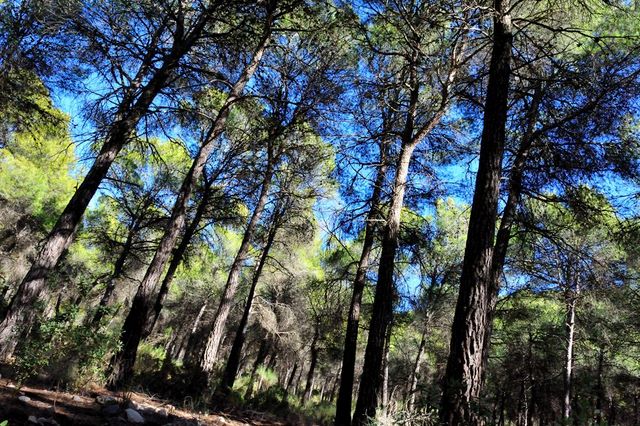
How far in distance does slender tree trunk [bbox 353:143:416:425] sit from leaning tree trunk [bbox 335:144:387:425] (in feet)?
1.52

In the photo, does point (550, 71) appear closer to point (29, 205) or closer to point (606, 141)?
point (606, 141)

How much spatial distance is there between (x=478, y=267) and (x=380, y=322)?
275 centimetres

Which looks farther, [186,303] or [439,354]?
[186,303]

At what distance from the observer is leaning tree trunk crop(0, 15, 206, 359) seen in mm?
5617

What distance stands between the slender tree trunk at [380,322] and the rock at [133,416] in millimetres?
3120

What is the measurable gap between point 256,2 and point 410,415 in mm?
7091

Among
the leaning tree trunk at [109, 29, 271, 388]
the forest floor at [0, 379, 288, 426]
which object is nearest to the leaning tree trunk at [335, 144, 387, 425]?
the leaning tree trunk at [109, 29, 271, 388]

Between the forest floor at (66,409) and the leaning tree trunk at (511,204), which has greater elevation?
the leaning tree trunk at (511,204)

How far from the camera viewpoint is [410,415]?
3.81 meters

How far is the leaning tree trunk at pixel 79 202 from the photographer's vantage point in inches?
221

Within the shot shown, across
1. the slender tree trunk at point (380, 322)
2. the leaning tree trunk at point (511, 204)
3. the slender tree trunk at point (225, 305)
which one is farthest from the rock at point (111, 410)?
the leaning tree trunk at point (511, 204)

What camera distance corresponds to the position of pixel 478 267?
3754 millimetres

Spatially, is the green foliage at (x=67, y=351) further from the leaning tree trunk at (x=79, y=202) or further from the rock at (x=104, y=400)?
the leaning tree trunk at (x=79, y=202)

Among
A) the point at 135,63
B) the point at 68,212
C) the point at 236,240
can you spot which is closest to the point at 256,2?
the point at 135,63
